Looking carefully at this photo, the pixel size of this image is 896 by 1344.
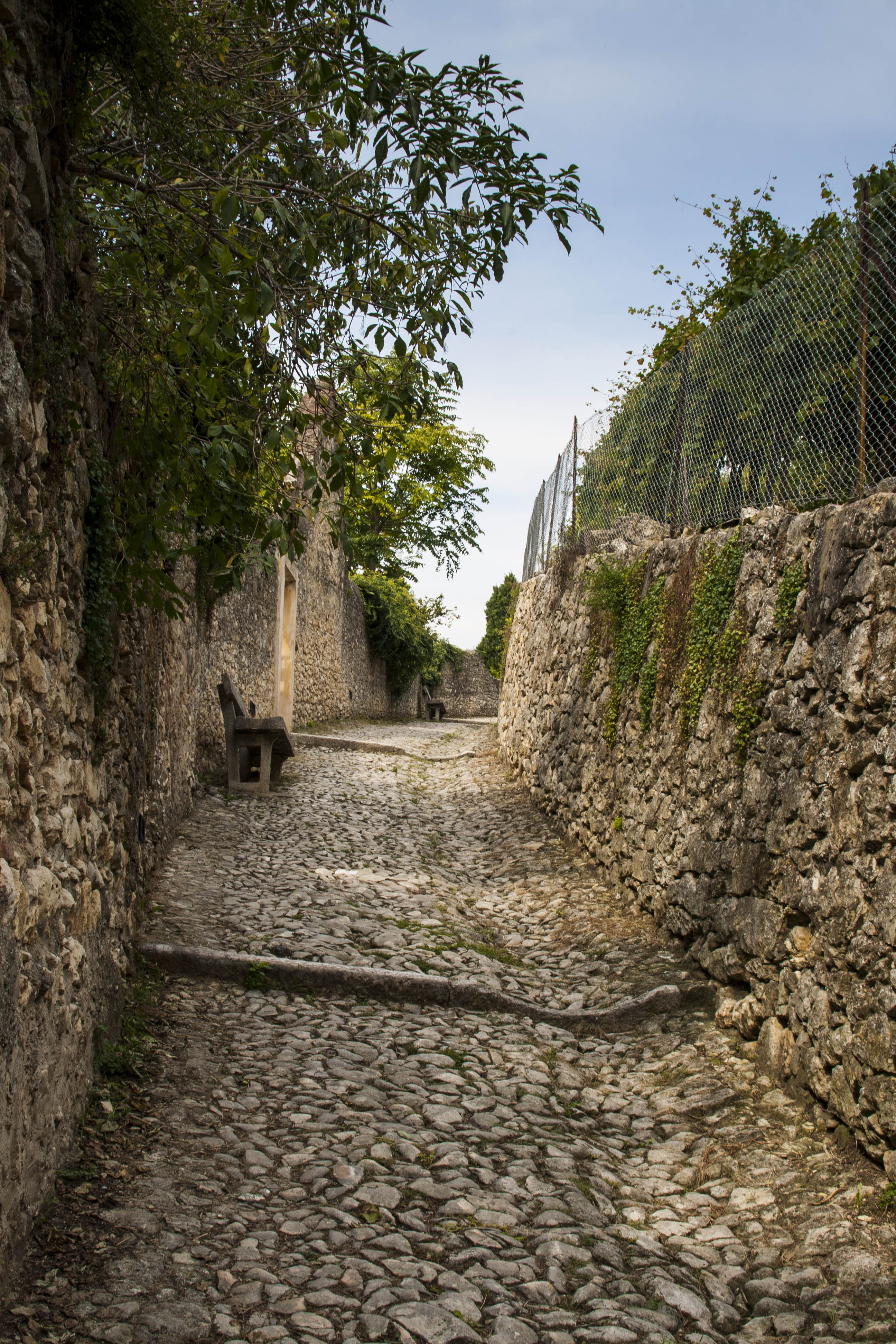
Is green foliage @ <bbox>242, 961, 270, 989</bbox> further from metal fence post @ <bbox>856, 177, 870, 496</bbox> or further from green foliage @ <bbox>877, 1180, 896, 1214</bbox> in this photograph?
metal fence post @ <bbox>856, 177, 870, 496</bbox>

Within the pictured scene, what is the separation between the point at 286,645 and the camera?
1394 cm

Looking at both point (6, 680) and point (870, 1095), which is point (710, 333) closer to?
point (870, 1095)

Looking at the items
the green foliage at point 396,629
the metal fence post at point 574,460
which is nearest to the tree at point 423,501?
the green foliage at point 396,629

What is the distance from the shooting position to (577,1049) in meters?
4.47

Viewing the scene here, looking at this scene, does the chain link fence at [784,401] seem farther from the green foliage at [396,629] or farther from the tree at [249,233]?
the green foliage at [396,629]

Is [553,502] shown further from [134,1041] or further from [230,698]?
[134,1041]

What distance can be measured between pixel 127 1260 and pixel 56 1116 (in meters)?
0.54

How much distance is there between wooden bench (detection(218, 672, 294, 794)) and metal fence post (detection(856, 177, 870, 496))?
6.19 m

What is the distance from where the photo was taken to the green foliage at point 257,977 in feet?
15.1

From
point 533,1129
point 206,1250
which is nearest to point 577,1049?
point 533,1129

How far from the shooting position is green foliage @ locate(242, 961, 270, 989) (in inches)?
182

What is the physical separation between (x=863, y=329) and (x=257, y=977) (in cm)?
461

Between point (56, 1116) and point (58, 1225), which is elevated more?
point (56, 1116)

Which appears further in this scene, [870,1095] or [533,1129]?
[533,1129]
